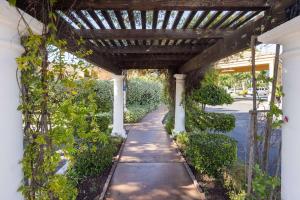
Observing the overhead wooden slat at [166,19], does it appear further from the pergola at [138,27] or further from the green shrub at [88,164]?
the green shrub at [88,164]

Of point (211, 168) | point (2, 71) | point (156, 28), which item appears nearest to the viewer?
point (2, 71)

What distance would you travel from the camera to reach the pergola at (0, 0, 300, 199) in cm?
201

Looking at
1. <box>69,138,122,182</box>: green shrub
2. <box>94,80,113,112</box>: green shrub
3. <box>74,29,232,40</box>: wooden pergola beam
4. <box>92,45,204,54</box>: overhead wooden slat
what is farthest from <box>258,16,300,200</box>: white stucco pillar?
<box>94,80,113,112</box>: green shrub

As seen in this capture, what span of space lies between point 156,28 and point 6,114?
10.2 feet

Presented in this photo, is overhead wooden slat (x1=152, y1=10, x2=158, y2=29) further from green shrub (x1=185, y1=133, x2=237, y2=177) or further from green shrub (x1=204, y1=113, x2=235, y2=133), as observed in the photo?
green shrub (x1=204, y1=113, x2=235, y2=133)

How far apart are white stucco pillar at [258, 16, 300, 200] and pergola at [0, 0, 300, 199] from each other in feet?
2.08

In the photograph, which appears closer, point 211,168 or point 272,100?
point 272,100

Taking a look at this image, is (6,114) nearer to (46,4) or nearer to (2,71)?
(2,71)

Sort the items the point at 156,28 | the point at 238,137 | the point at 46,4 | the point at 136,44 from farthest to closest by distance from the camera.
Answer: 1. the point at 238,137
2. the point at 136,44
3. the point at 156,28
4. the point at 46,4

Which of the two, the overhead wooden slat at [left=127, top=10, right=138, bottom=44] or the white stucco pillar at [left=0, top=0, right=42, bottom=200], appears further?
the overhead wooden slat at [left=127, top=10, right=138, bottom=44]

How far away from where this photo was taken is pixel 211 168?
600 cm

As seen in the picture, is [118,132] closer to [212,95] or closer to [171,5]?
[212,95]

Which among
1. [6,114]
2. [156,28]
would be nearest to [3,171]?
[6,114]

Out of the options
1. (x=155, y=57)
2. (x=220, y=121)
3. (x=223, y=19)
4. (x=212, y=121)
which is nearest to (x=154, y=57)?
(x=155, y=57)
